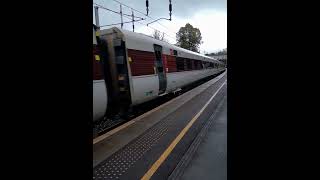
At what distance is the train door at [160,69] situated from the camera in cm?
1074

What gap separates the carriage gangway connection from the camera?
453 centimetres

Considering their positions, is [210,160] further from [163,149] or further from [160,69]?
[160,69]

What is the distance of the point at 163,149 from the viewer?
567 centimetres

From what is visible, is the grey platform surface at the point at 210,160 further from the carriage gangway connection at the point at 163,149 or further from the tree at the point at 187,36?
the tree at the point at 187,36

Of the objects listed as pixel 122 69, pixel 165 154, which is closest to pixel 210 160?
pixel 165 154

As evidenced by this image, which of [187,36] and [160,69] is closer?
[160,69]

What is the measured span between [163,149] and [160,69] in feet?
19.2

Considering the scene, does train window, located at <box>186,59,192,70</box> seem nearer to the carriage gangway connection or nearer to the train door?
the train door

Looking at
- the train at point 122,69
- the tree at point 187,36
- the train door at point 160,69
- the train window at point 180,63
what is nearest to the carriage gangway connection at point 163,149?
the train at point 122,69

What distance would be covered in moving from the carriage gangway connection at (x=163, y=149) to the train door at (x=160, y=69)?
234 centimetres
